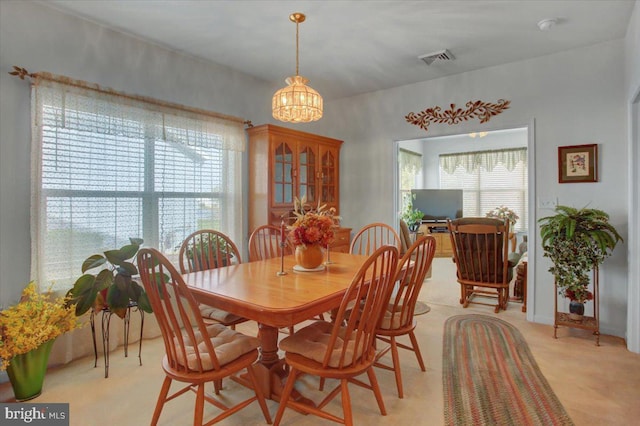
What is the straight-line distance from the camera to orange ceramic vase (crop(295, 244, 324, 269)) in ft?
7.77

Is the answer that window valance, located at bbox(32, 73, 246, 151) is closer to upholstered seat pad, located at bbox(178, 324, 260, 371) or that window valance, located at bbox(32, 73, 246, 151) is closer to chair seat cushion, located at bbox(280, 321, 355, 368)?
upholstered seat pad, located at bbox(178, 324, 260, 371)

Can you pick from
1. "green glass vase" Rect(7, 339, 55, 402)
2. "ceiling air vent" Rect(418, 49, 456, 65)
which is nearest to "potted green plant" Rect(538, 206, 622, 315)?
"ceiling air vent" Rect(418, 49, 456, 65)

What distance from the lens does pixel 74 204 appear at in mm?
2719

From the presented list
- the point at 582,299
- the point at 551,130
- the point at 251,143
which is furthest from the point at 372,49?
the point at 582,299

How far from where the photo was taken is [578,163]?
333 cm

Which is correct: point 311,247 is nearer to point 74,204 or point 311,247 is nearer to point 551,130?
point 74,204

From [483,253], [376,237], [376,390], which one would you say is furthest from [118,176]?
[483,253]

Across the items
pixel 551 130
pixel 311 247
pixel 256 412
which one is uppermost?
pixel 551 130

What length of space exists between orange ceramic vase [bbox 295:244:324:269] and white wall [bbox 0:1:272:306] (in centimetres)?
195

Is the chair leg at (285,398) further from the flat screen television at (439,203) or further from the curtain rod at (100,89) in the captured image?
the flat screen television at (439,203)

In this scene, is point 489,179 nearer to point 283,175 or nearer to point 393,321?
point 283,175

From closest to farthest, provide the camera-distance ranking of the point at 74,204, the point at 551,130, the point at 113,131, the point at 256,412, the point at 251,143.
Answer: the point at 256,412 → the point at 74,204 → the point at 113,131 → the point at 551,130 → the point at 251,143

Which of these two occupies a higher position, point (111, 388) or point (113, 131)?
point (113, 131)

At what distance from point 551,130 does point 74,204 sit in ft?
14.2
